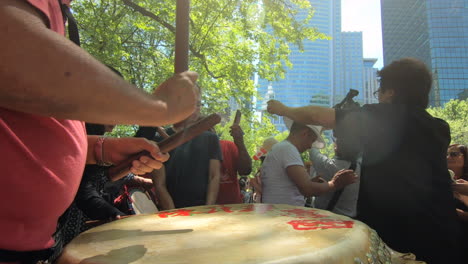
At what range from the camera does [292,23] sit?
8.57 metres

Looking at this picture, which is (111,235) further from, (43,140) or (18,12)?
(18,12)

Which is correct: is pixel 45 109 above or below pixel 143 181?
above

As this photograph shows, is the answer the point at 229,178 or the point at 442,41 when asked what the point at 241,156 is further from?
the point at 442,41

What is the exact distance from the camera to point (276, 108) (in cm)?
205

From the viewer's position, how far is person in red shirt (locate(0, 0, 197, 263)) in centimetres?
56

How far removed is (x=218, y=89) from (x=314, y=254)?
11.4 meters

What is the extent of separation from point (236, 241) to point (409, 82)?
1.51 meters

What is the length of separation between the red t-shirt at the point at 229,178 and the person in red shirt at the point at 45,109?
2498mm

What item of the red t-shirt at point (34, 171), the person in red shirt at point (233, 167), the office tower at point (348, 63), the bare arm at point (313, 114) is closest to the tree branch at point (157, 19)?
the person in red shirt at point (233, 167)

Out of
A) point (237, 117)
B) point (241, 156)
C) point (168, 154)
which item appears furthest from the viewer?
point (241, 156)

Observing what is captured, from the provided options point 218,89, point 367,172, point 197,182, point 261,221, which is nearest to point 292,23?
point 218,89

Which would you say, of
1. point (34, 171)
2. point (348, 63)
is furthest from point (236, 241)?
point (348, 63)

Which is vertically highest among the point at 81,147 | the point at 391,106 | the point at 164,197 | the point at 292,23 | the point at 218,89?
the point at 292,23

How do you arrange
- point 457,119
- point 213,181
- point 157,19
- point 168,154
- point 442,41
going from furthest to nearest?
point 442,41 → point 457,119 → point 157,19 → point 213,181 → point 168,154
